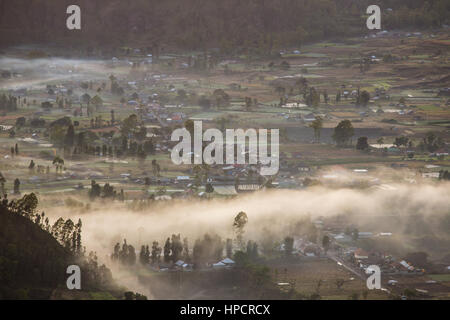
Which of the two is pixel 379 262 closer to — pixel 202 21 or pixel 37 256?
pixel 37 256

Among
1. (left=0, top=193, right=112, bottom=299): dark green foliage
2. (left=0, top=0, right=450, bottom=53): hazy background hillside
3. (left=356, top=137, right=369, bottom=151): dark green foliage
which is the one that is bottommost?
(left=0, top=193, right=112, bottom=299): dark green foliage

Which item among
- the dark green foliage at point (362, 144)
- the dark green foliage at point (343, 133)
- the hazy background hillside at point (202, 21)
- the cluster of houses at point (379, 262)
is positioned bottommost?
the cluster of houses at point (379, 262)

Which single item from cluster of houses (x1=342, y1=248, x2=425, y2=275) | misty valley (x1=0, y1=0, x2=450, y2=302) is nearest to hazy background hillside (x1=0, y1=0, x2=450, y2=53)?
misty valley (x1=0, y1=0, x2=450, y2=302)

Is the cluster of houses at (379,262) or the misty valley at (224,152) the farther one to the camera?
the cluster of houses at (379,262)

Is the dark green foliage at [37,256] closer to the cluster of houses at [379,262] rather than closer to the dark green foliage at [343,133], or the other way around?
the cluster of houses at [379,262]

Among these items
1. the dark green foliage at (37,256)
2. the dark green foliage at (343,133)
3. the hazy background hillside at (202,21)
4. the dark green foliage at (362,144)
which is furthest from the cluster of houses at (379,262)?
the hazy background hillside at (202,21)

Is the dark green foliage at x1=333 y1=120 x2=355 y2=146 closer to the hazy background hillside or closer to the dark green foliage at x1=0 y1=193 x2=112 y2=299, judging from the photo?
the dark green foliage at x1=0 y1=193 x2=112 y2=299

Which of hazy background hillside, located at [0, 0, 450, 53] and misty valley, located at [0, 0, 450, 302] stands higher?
hazy background hillside, located at [0, 0, 450, 53]

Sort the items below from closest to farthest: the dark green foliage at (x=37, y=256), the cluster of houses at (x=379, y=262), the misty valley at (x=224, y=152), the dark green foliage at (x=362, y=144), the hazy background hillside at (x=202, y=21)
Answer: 1. the dark green foliage at (x=37, y=256)
2. the misty valley at (x=224, y=152)
3. the cluster of houses at (x=379, y=262)
4. the dark green foliage at (x=362, y=144)
5. the hazy background hillside at (x=202, y=21)

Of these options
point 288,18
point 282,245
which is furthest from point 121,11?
point 282,245
